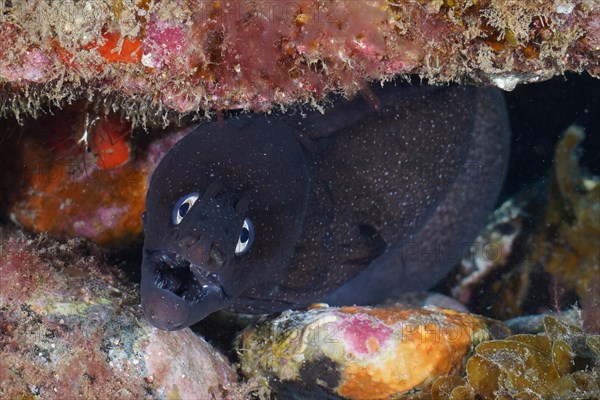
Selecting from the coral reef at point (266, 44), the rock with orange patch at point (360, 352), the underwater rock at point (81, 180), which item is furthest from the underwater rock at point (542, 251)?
the underwater rock at point (81, 180)

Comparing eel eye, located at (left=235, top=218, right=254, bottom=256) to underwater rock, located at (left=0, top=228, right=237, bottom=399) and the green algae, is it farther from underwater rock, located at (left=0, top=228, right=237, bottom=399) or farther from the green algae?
the green algae

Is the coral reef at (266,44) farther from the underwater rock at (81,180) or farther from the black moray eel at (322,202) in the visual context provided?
the underwater rock at (81,180)

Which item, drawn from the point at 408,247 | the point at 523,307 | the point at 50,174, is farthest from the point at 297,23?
the point at 523,307

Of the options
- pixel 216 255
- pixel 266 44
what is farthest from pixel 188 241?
pixel 266 44

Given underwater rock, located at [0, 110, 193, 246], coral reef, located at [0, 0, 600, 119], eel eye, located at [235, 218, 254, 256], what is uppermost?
coral reef, located at [0, 0, 600, 119]

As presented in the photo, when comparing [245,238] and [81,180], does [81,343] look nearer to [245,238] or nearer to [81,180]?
[245,238]

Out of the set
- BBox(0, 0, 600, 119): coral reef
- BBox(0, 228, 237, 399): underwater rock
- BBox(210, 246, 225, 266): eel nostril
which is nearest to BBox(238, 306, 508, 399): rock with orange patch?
BBox(0, 228, 237, 399): underwater rock
